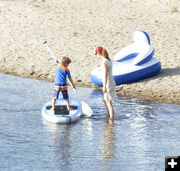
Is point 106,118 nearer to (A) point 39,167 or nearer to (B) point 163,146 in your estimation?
(B) point 163,146

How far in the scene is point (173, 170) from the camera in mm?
4664

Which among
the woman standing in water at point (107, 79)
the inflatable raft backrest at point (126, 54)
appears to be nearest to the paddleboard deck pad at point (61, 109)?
the woman standing in water at point (107, 79)

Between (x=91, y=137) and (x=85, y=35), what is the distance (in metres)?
9.71

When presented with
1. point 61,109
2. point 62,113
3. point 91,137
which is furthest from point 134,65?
point 91,137

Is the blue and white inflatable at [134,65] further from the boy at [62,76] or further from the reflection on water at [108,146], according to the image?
the reflection on water at [108,146]

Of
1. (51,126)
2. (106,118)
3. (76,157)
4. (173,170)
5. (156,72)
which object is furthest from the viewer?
(156,72)

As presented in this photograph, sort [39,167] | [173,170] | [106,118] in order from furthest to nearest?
1. [106,118]
2. [39,167]
3. [173,170]

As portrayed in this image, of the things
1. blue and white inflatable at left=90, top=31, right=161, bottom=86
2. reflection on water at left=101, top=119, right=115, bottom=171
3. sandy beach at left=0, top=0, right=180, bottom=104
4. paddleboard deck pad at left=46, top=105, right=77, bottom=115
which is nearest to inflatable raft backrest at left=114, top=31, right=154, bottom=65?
blue and white inflatable at left=90, top=31, right=161, bottom=86

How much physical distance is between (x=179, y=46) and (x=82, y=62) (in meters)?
3.71

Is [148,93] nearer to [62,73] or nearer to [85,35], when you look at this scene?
[62,73]

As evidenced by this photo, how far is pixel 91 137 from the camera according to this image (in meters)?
10.2

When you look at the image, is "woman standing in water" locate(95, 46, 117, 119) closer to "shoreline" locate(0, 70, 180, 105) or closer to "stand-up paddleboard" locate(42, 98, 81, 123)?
"stand-up paddleboard" locate(42, 98, 81, 123)

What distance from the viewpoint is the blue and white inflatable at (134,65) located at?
47.9 feet

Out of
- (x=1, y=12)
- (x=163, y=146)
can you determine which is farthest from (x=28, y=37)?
(x=163, y=146)
